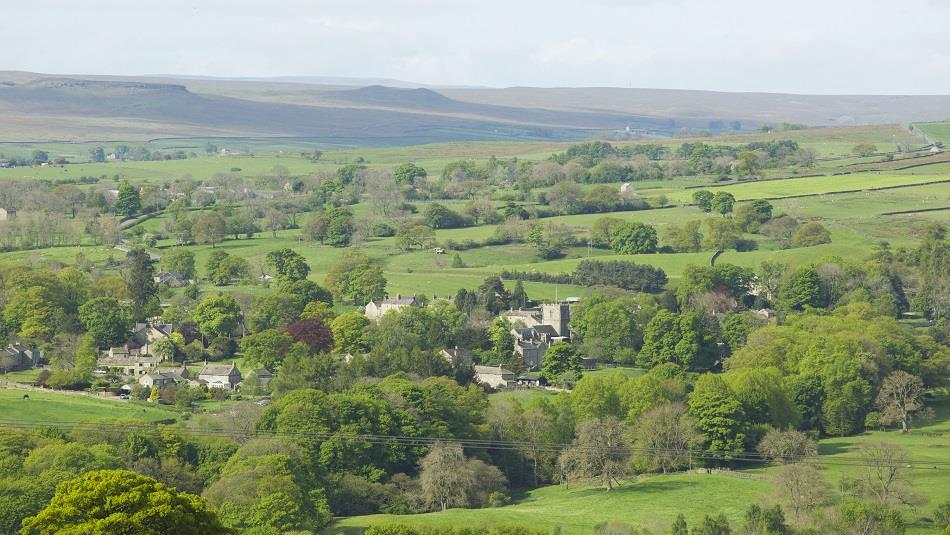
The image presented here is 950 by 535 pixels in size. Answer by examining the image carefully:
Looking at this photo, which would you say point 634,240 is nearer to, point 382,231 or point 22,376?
point 382,231

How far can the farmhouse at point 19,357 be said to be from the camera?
80312 millimetres

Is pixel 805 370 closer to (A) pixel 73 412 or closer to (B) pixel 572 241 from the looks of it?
(A) pixel 73 412

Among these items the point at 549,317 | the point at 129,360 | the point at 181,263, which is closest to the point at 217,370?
the point at 129,360

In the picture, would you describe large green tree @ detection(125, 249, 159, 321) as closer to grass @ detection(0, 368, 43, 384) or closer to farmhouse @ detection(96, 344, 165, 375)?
farmhouse @ detection(96, 344, 165, 375)

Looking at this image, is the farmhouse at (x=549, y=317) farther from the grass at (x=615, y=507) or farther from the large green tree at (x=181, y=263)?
the grass at (x=615, y=507)

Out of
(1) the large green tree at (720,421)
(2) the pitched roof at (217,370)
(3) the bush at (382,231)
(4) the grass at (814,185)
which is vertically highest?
(1) the large green tree at (720,421)

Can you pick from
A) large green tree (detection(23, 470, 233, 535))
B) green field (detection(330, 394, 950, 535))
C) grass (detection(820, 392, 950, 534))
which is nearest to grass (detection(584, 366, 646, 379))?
grass (detection(820, 392, 950, 534))

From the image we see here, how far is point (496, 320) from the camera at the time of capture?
293ft

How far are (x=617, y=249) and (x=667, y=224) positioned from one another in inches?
Answer: 457

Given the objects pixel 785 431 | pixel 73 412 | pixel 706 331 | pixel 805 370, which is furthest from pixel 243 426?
pixel 706 331

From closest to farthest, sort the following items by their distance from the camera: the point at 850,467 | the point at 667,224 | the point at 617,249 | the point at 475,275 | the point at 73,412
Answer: the point at 850,467, the point at 73,412, the point at 475,275, the point at 617,249, the point at 667,224

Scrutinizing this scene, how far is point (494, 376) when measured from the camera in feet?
262

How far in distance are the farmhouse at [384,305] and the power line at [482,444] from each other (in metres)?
31.5

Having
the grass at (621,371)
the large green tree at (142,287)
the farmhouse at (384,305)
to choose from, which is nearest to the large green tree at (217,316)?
the large green tree at (142,287)
